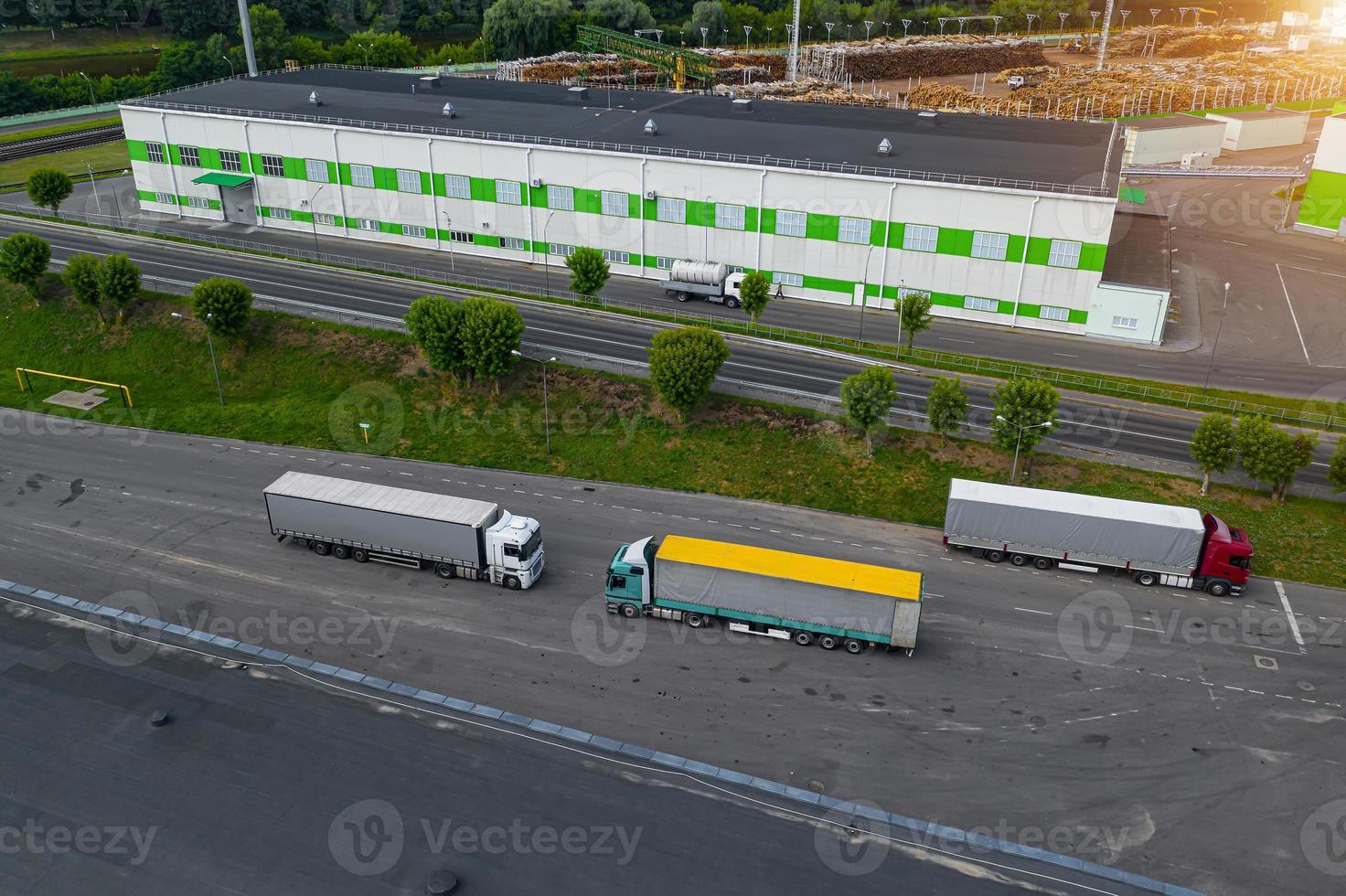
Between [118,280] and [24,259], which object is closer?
[118,280]

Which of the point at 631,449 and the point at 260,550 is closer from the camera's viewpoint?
the point at 260,550

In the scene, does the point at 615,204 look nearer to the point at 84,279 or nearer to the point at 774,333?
the point at 774,333

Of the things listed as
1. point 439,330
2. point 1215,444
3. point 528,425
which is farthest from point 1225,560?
point 439,330

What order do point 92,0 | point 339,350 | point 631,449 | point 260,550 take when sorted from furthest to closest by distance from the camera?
point 92,0 → point 339,350 → point 631,449 → point 260,550

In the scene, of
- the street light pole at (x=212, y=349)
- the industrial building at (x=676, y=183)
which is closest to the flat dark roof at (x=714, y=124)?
the industrial building at (x=676, y=183)

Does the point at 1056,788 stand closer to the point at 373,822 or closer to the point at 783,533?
the point at 783,533

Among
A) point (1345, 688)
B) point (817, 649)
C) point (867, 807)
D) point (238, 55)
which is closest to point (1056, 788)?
point (867, 807)

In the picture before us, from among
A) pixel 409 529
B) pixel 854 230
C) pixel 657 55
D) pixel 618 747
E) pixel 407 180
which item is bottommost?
pixel 618 747
